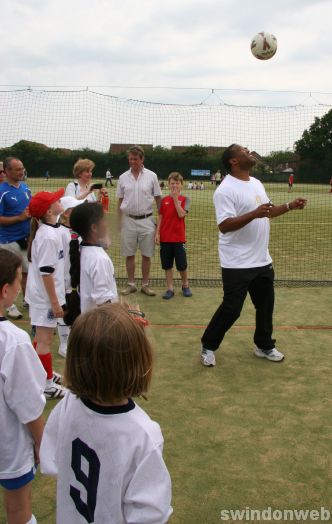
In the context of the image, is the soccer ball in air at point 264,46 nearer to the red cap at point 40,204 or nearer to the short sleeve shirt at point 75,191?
the short sleeve shirt at point 75,191

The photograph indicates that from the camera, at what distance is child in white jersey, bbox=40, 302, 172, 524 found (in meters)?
1.28

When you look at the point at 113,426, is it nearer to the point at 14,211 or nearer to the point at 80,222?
the point at 80,222

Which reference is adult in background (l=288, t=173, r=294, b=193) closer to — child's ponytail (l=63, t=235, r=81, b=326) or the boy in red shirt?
the boy in red shirt

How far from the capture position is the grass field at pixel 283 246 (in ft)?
26.4

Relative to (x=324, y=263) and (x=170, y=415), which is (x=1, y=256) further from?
(x=324, y=263)

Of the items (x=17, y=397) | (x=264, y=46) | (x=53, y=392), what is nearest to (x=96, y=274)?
(x=53, y=392)

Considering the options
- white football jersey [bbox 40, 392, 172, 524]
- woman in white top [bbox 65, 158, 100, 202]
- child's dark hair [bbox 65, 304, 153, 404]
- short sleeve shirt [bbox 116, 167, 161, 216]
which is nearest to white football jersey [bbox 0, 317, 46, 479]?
white football jersey [bbox 40, 392, 172, 524]

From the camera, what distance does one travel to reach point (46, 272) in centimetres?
335

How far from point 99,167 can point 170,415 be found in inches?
596

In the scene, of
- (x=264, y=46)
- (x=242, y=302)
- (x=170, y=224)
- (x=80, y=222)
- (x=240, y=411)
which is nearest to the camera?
(x=80, y=222)

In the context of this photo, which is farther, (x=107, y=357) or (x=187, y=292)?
(x=187, y=292)

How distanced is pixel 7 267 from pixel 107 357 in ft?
2.74

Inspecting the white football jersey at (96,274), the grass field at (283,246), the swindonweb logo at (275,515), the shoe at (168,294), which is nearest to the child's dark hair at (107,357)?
the swindonweb logo at (275,515)

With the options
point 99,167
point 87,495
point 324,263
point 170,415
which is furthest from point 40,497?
point 99,167
